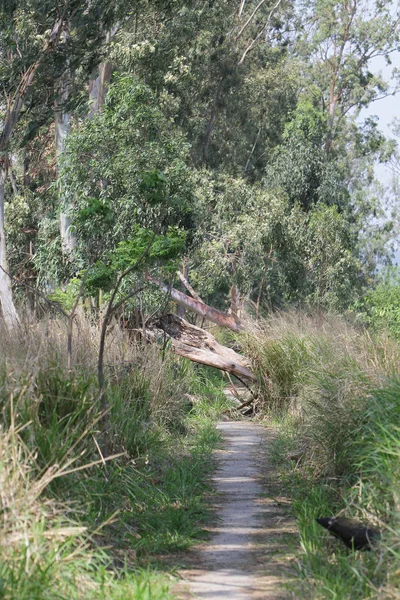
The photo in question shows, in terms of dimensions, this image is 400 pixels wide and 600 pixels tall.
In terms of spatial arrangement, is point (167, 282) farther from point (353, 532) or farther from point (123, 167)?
point (353, 532)

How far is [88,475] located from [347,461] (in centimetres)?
223

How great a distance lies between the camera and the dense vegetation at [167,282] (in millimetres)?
6473

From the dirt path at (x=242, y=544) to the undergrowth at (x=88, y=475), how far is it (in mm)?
193

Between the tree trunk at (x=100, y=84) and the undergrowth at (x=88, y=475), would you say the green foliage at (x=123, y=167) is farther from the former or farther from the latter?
the tree trunk at (x=100, y=84)

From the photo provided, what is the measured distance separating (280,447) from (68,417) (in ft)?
15.8

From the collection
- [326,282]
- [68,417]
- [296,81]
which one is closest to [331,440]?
[68,417]

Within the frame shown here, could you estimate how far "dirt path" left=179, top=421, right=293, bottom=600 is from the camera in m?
6.07

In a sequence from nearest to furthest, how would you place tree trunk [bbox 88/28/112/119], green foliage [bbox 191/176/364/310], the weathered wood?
the weathered wood
tree trunk [bbox 88/28/112/119]
green foliage [bbox 191/176/364/310]

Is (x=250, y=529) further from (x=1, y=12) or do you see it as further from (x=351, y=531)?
(x=1, y=12)

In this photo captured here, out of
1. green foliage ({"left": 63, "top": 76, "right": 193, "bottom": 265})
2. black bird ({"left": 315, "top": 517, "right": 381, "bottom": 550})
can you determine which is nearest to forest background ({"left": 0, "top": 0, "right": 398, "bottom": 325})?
green foliage ({"left": 63, "top": 76, "right": 193, "bottom": 265})

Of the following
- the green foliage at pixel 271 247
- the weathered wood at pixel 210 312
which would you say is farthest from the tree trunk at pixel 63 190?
Result: the green foliage at pixel 271 247

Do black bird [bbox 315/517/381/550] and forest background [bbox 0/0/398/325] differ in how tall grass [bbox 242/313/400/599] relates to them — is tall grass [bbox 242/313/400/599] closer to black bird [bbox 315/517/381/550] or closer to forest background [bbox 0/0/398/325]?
black bird [bbox 315/517/381/550]

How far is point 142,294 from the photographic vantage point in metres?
16.1

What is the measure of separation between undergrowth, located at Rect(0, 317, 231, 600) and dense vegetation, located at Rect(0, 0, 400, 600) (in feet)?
0.09
